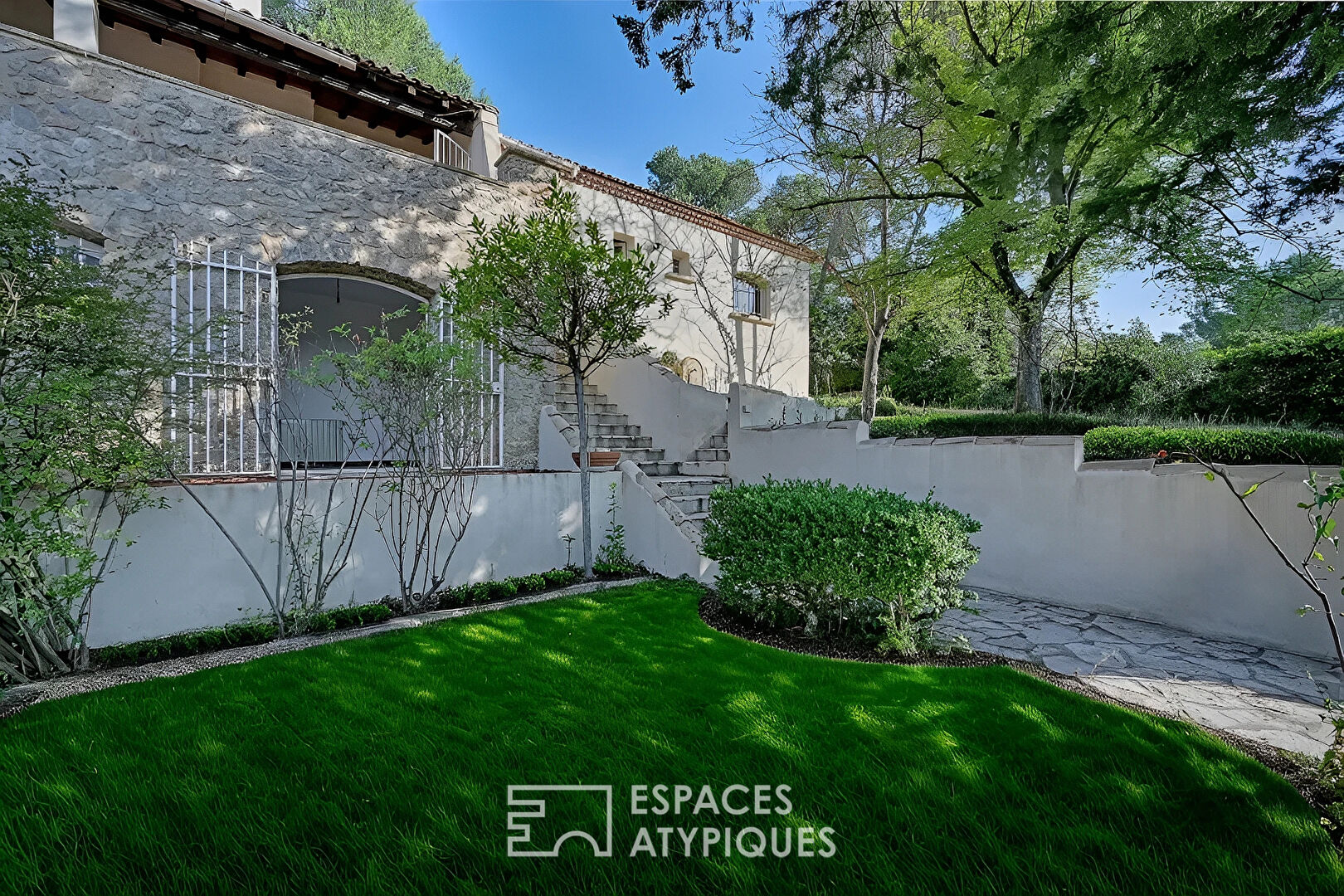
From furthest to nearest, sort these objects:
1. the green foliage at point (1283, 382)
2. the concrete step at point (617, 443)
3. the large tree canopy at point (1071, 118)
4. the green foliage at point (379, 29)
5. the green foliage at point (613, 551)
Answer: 1. the green foliage at point (379, 29)
2. the concrete step at point (617, 443)
3. the green foliage at point (1283, 382)
4. the green foliage at point (613, 551)
5. the large tree canopy at point (1071, 118)

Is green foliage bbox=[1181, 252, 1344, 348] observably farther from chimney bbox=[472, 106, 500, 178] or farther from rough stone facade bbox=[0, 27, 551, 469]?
chimney bbox=[472, 106, 500, 178]

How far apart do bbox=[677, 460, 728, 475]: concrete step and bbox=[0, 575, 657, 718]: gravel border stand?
290 cm

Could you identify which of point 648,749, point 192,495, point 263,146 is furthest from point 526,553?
point 263,146

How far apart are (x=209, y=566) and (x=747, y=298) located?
417 inches

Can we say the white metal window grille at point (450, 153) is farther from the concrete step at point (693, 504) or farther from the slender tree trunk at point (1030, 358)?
the slender tree trunk at point (1030, 358)

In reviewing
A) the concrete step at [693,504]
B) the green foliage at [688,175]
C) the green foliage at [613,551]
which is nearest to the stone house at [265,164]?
the green foliage at [613,551]

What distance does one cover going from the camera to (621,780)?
2250 millimetres

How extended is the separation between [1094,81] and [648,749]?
15.5ft

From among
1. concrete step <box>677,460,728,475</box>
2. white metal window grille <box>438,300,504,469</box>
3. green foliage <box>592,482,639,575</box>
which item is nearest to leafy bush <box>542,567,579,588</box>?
green foliage <box>592,482,639,575</box>

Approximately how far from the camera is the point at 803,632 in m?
4.14

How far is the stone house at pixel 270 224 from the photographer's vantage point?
4.66 metres

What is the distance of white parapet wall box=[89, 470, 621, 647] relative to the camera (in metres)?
4.05

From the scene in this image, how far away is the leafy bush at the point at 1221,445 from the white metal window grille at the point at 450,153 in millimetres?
8443

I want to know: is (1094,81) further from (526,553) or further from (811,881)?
(526,553)
